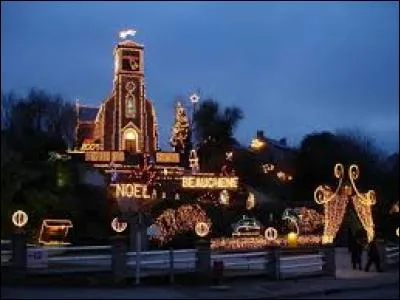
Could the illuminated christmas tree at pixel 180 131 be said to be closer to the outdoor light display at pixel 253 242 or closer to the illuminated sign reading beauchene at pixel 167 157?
the illuminated sign reading beauchene at pixel 167 157

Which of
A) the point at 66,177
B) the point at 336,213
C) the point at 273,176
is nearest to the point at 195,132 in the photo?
the point at 273,176

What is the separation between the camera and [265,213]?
48.1 metres

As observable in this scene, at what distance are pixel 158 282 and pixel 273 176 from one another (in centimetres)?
4013

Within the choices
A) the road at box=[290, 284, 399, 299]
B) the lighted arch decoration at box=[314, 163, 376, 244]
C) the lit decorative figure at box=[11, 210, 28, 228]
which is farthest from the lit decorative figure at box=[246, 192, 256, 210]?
the lit decorative figure at box=[11, 210, 28, 228]

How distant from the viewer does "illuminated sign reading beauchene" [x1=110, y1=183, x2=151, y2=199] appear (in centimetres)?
4017

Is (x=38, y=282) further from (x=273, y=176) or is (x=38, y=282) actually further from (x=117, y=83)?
(x=117, y=83)

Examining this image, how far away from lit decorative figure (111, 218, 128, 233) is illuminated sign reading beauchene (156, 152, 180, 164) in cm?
2999

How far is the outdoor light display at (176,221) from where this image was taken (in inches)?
1404

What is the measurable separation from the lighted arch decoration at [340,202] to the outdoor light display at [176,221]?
18.0ft

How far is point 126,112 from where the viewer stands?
2746 inches

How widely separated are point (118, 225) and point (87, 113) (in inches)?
1659

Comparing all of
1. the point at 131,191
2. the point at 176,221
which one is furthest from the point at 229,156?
the point at 176,221

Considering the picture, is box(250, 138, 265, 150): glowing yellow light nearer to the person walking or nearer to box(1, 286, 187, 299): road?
the person walking

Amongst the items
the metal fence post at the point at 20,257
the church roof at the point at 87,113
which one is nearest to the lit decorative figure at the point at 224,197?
the church roof at the point at 87,113
